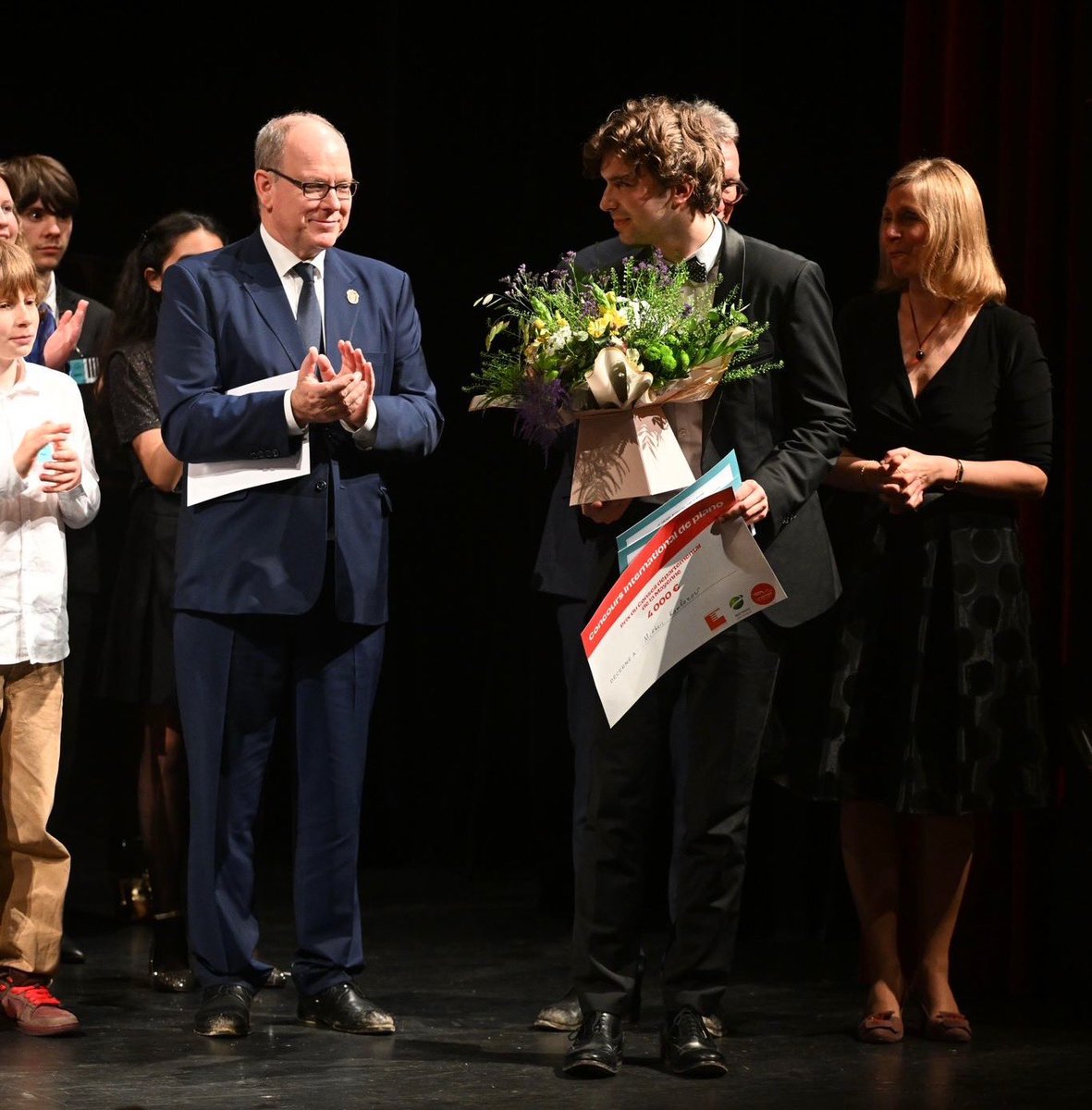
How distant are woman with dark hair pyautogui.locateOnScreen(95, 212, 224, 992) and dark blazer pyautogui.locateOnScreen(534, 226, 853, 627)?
4.27ft

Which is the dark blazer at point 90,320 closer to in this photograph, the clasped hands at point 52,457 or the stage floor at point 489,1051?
the clasped hands at point 52,457

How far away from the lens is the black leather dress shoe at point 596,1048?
3254mm

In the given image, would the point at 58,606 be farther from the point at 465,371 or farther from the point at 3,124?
the point at 3,124

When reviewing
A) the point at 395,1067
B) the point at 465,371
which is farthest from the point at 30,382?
the point at 465,371

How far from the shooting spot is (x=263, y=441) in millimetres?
3457

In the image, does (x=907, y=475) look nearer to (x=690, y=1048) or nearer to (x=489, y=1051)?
(x=690, y=1048)

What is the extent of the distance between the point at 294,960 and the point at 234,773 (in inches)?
16.9

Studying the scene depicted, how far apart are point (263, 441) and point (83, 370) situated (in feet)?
3.80

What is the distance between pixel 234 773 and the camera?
142 inches

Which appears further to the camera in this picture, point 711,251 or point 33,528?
point 33,528

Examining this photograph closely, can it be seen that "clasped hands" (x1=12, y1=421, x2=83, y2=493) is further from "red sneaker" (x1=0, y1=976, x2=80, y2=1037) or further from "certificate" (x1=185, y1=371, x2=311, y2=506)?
"red sneaker" (x1=0, y1=976, x2=80, y2=1037)

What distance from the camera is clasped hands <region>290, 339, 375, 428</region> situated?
11.1 ft

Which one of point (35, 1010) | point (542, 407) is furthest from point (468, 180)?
point (35, 1010)

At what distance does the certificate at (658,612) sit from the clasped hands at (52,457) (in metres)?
1.17
